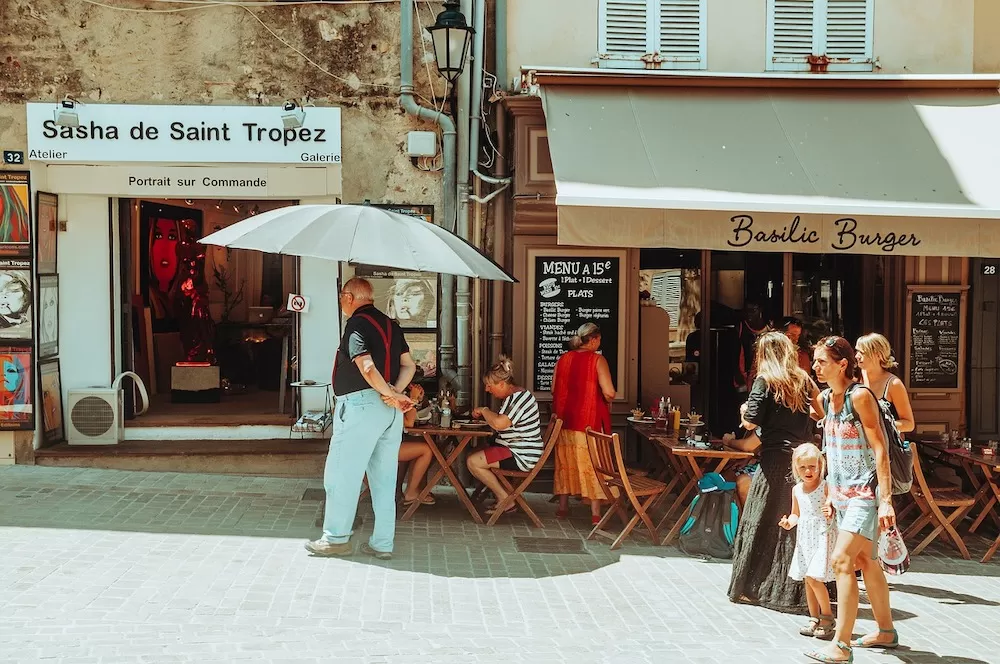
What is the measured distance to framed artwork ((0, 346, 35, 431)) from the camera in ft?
29.9

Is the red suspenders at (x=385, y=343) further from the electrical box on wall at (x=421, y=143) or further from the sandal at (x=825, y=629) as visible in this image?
the sandal at (x=825, y=629)

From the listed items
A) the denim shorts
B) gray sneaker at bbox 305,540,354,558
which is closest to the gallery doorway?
gray sneaker at bbox 305,540,354,558

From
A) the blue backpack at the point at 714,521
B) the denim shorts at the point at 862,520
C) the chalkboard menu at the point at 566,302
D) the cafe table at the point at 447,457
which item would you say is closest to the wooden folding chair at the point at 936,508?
the blue backpack at the point at 714,521

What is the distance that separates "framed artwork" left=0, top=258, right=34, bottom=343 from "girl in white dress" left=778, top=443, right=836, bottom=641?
6.85 meters

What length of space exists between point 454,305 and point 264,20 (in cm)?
309

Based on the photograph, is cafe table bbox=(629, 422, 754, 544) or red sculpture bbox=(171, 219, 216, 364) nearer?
cafe table bbox=(629, 422, 754, 544)

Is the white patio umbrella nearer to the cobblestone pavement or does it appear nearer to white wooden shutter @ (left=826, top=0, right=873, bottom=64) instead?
the cobblestone pavement

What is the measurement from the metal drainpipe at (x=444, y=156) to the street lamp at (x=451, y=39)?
27 cm

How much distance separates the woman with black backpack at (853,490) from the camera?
514 centimetres

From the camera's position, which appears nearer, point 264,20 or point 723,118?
point 723,118

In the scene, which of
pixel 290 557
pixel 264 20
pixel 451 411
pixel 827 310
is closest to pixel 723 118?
pixel 827 310

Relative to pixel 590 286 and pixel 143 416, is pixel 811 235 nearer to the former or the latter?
pixel 590 286

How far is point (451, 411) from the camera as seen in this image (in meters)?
8.48

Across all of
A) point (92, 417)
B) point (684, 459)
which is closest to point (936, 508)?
point (684, 459)
